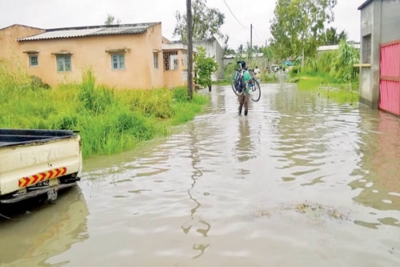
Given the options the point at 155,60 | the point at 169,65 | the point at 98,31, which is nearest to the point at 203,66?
the point at 169,65

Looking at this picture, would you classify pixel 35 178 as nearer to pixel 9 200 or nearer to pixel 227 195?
pixel 9 200

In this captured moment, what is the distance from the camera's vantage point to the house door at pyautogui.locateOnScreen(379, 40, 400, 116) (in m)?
13.6

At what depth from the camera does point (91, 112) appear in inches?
476

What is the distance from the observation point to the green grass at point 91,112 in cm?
995

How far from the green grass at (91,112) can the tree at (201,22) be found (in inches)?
1342

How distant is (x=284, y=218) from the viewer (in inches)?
201

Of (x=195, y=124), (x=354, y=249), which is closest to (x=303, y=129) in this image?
(x=195, y=124)

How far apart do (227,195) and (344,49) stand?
81.8ft

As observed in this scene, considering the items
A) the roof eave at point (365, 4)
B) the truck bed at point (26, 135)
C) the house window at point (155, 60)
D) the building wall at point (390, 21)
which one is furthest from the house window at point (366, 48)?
the truck bed at point (26, 135)

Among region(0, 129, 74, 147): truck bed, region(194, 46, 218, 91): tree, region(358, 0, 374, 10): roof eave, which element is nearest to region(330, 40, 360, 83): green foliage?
region(194, 46, 218, 91): tree

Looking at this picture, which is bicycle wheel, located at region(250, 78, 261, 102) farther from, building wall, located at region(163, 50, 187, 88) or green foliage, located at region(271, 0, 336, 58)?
green foliage, located at region(271, 0, 336, 58)

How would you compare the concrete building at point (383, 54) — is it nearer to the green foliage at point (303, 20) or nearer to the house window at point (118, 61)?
the house window at point (118, 61)

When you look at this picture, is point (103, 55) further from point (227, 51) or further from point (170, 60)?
point (227, 51)

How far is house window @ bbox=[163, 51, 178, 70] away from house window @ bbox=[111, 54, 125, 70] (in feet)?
14.1
